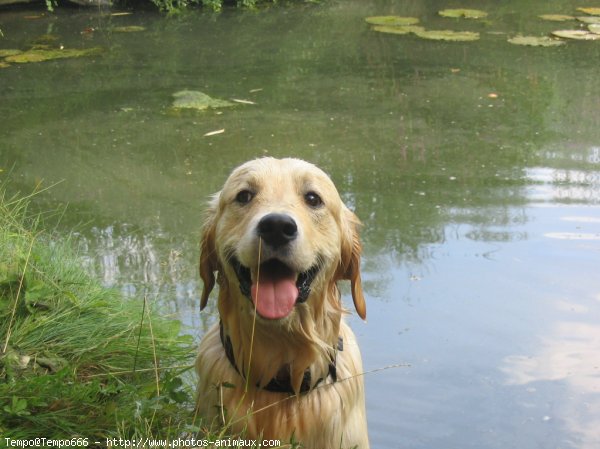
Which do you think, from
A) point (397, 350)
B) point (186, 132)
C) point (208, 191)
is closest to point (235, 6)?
point (186, 132)

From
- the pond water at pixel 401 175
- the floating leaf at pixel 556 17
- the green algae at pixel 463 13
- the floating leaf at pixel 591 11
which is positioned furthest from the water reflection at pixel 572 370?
the floating leaf at pixel 591 11

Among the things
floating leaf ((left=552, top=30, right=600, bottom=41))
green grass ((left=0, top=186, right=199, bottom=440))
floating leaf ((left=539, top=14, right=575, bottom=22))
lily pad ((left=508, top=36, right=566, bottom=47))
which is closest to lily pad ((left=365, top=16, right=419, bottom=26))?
lily pad ((left=508, top=36, right=566, bottom=47))

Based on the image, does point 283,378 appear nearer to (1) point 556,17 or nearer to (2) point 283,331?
(2) point 283,331

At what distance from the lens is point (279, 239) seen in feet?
10.1

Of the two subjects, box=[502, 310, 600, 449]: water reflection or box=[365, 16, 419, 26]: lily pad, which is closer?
box=[502, 310, 600, 449]: water reflection

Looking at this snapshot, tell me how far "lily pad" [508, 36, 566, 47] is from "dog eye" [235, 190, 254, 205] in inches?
361

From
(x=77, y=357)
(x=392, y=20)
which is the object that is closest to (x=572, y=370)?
(x=77, y=357)

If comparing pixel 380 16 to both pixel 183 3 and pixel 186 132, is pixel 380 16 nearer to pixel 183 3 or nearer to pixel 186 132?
pixel 183 3

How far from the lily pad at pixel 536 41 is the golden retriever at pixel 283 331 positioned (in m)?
8.97

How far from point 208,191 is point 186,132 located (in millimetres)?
1588

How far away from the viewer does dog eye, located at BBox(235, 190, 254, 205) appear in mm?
3416

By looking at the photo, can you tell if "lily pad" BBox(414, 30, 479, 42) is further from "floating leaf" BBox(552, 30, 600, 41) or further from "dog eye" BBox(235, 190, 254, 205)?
"dog eye" BBox(235, 190, 254, 205)

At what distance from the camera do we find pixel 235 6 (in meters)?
15.3

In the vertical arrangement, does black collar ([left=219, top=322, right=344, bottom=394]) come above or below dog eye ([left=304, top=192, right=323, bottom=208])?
below
